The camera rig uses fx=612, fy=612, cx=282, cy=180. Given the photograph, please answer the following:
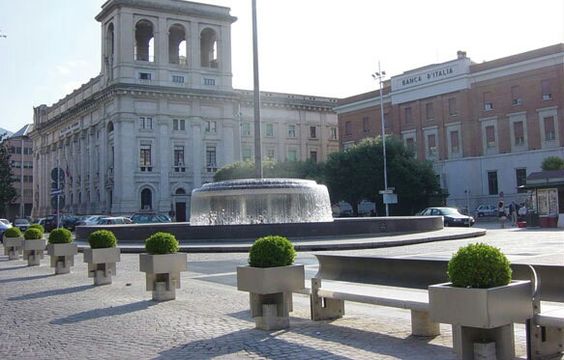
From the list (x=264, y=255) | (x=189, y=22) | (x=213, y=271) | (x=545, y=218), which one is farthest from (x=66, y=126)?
(x=264, y=255)

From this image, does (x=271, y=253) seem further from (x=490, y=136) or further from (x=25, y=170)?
(x=25, y=170)

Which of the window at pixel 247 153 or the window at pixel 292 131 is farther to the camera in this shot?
the window at pixel 292 131

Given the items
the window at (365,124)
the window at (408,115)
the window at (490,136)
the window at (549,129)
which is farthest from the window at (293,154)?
the window at (549,129)

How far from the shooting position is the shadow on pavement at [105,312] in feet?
29.8

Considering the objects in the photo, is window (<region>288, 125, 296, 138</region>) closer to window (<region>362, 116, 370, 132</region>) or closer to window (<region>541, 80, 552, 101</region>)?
window (<region>362, 116, 370, 132</region>)

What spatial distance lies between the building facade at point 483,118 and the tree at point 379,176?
6.13 meters

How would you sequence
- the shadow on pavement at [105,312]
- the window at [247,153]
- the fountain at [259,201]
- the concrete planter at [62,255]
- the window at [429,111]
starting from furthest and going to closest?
the window at [247,153] < the window at [429,111] < the fountain at [259,201] < the concrete planter at [62,255] < the shadow on pavement at [105,312]

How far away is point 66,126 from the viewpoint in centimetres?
9325

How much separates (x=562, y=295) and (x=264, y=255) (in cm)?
358

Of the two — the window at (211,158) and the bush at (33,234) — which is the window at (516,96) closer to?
the window at (211,158)

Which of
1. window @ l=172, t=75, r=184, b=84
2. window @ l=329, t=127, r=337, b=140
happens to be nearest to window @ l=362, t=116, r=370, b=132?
window @ l=329, t=127, r=337, b=140

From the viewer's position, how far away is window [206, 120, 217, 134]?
80312mm

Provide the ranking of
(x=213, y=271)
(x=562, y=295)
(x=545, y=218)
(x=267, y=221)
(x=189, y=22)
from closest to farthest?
(x=562, y=295) → (x=213, y=271) → (x=267, y=221) → (x=545, y=218) → (x=189, y=22)

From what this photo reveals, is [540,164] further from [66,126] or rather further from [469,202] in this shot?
[66,126]
